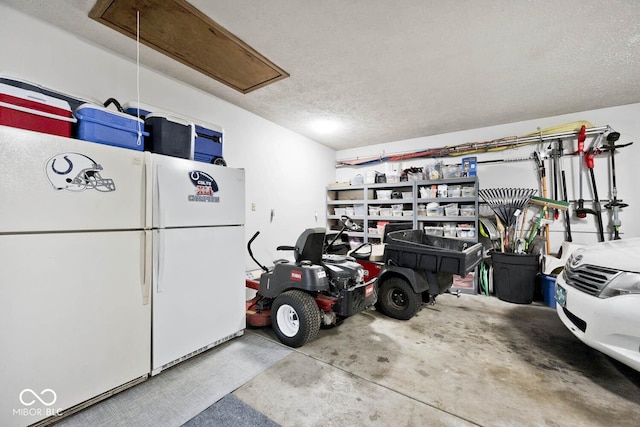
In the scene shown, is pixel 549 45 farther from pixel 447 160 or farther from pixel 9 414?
pixel 9 414

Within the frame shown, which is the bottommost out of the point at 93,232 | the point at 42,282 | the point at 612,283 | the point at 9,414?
the point at 9,414

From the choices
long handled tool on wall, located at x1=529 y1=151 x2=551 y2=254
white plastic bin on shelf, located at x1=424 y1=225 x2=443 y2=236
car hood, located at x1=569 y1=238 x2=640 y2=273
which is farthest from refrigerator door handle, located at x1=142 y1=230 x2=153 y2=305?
long handled tool on wall, located at x1=529 y1=151 x2=551 y2=254

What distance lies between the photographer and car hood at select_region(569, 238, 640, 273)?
1745 millimetres

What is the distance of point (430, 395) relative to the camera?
1783 millimetres

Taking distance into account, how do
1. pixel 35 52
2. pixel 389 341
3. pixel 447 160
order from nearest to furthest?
pixel 35 52 < pixel 389 341 < pixel 447 160

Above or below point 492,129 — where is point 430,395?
below

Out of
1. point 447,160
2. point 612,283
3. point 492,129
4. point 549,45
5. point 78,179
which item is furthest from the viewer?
point 447,160

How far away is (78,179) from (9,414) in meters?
1.33

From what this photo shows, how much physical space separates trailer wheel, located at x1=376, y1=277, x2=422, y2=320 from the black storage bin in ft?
8.65

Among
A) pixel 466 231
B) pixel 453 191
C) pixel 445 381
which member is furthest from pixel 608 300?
pixel 453 191

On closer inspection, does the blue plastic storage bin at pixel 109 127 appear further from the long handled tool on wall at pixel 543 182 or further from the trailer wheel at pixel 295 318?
the long handled tool on wall at pixel 543 182

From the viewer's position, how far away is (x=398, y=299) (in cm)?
317

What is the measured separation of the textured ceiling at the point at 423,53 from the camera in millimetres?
1909

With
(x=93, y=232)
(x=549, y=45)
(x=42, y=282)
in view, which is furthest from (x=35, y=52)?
(x=549, y=45)
